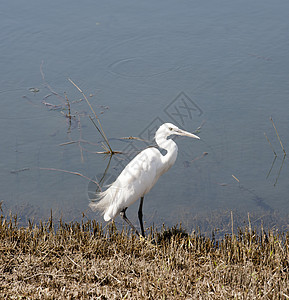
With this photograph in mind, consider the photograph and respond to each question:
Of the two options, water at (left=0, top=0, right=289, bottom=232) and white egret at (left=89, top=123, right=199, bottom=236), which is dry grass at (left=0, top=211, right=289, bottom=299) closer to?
white egret at (left=89, top=123, right=199, bottom=236)

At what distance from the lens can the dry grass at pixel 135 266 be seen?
3.95m

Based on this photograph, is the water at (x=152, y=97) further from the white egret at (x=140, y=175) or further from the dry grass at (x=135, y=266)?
the dry grass at (x=135, y=266)

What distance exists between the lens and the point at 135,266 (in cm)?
437

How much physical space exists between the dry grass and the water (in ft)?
3.93

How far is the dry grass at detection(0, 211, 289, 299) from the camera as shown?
3.95 metres

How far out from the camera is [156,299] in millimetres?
3852

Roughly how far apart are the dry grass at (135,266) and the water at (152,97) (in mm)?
1198

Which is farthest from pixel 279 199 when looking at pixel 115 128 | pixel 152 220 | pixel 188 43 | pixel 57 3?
pixel 57 3

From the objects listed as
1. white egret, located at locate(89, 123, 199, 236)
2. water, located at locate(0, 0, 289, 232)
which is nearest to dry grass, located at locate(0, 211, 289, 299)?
white egret, located at locate(89, 123, 199, 236)

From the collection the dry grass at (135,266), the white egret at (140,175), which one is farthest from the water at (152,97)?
the dry grass at (135,266)

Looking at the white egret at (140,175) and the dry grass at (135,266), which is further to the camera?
the white egret at (140,175)

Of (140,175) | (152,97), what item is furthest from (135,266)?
(152,97)

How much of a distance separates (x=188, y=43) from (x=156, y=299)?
610 centimetres

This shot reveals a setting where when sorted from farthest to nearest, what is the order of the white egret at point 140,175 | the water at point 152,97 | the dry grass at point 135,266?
the water at point 152,97 → the white egret at point 140,175 → the dry grass at point 135,266
